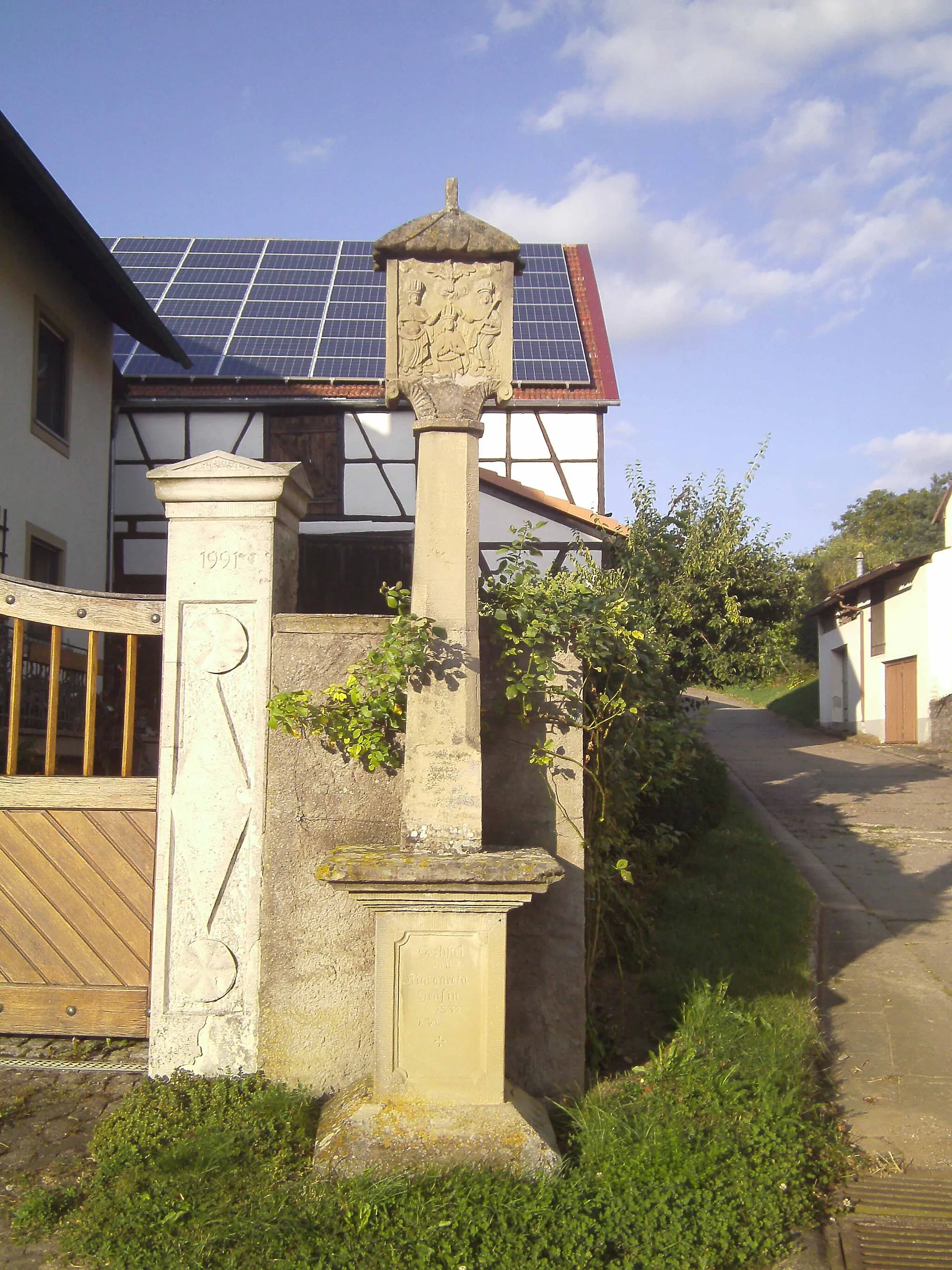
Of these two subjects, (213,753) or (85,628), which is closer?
(213,753)

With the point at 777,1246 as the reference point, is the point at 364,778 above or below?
above

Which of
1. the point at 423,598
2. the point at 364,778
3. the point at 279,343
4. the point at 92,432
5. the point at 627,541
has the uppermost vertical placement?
the point at 279,343

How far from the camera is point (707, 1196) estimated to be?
3.22 m

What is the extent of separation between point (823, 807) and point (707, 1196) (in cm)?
966

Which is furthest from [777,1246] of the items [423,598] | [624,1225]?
[423,598]

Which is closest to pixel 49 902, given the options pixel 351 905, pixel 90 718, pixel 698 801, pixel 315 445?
pixel 90 718

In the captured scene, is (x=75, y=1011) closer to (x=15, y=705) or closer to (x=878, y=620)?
(x=15, y=705)

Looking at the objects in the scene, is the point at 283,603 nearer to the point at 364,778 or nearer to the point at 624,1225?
the point at 364,778

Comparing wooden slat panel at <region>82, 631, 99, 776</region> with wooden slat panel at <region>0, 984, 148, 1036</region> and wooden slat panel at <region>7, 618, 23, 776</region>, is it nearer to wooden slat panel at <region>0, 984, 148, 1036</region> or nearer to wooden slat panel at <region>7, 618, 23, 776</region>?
wooden slat panel at <region>7, 618, 23, 776</region>

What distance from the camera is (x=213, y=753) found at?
411cm

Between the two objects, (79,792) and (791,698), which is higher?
(791,698)

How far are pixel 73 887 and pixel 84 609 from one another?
118 cm

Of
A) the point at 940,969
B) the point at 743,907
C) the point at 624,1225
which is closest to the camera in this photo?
the point at 624,1225

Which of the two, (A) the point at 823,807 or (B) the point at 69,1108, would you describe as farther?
(A) the point at 823,807
